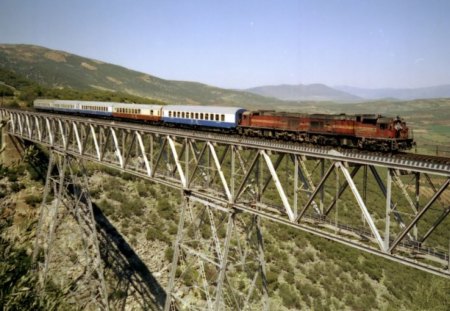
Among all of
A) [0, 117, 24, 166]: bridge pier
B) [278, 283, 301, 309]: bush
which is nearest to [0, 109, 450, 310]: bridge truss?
[278, 283, 301, 309]: bush

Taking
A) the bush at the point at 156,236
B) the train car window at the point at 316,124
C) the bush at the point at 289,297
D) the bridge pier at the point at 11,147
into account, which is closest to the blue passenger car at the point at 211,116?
the train car window at the point at 316,124

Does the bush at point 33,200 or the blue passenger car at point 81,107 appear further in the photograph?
the blue passenger car at point 81,107

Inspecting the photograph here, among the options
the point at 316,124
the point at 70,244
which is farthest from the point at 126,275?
the point at 316,124

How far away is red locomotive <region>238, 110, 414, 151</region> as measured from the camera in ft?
62.3

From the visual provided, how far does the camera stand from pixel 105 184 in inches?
1382

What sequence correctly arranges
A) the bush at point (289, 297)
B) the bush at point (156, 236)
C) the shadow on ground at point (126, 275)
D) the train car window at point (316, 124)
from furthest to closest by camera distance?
1. the bush at point (156, 236)
2. the bush at point (289, 297)
3. the shadow on ground at point (126, 275)
4. the train car window at point (316, 124)

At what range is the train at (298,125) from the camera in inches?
754

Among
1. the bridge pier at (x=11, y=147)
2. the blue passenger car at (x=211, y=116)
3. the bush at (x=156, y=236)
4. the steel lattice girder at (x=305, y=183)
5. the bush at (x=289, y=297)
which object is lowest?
the bush at (x=289, y=297)

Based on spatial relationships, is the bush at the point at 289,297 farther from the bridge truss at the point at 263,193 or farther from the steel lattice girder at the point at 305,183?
the steel lattice girder at the point at 305,183

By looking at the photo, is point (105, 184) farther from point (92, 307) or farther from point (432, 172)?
point (432, 172)

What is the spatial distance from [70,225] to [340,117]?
23352 millimetres

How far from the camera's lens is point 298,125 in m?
22.3

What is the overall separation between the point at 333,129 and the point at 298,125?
241 cm

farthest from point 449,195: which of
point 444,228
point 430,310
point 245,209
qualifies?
point 245,209
